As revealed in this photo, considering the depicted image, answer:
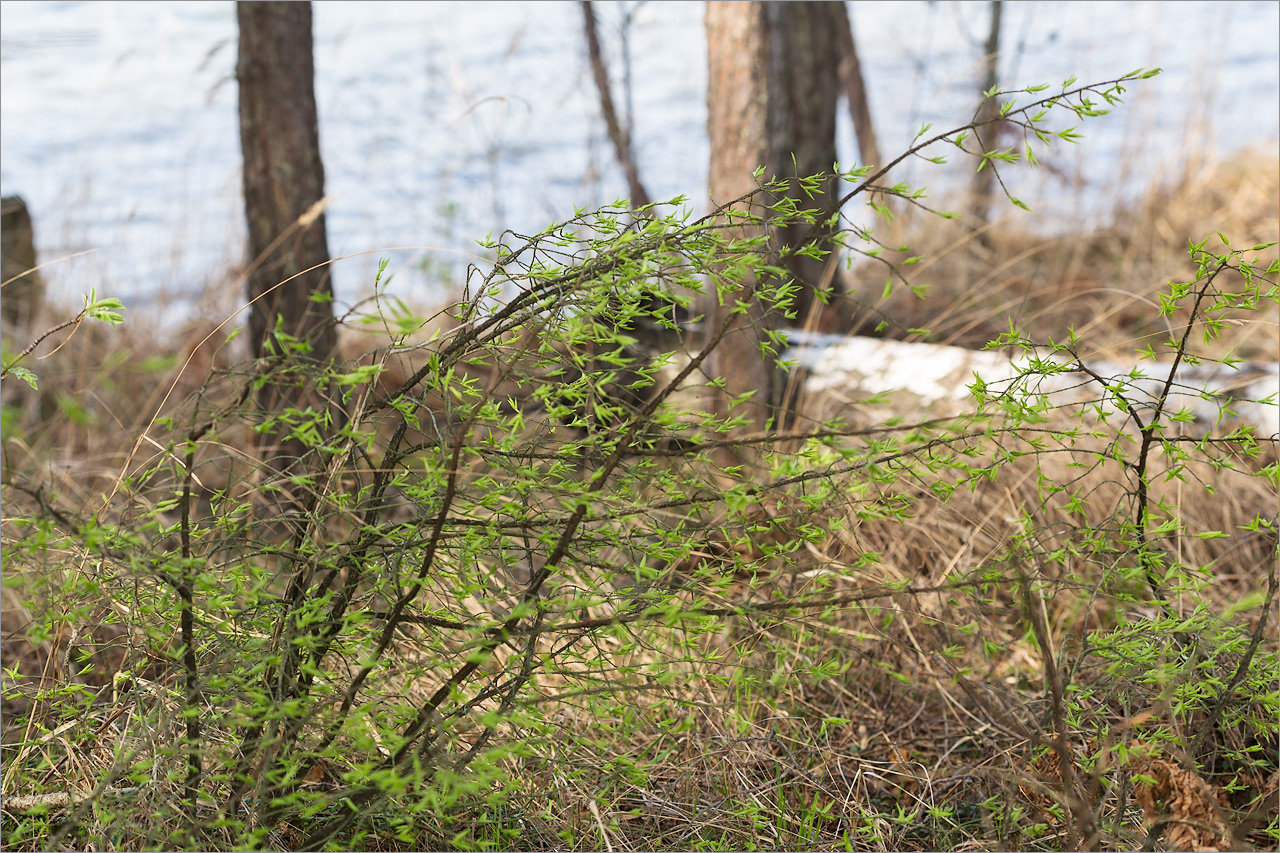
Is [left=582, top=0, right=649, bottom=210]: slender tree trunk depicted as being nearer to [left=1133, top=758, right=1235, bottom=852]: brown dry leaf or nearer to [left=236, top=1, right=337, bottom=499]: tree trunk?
[left=236, top=1, right=337, bottom=499]: tree trunk

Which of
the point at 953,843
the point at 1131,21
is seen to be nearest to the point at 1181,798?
the point at 953,843

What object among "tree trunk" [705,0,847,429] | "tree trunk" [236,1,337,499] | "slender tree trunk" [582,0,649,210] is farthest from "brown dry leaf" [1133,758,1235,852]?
"slender tree trunk" [582,0,649,210]

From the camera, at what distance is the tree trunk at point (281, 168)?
108 inches

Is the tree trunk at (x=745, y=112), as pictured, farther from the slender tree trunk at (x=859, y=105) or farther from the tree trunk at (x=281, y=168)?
the slender tree trunk at (x=859, y=105)

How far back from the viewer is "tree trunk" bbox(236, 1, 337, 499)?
274 cm

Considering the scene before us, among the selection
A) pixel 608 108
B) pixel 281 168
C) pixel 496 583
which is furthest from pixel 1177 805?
pixel 608 108

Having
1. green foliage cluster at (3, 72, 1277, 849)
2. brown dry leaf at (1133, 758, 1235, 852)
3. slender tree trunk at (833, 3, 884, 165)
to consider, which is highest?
slender tree trunk at (833, 3, 884, 165)

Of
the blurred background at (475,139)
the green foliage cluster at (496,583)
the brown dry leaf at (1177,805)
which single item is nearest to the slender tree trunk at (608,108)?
the blurred background at (475,139)

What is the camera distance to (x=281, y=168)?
2822 mm

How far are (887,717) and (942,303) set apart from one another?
309 centimetres

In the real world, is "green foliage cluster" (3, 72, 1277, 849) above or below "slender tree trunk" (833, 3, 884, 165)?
below

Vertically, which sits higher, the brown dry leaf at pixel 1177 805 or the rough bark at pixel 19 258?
the rough bark at pixel 19 258

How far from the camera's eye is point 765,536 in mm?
2170

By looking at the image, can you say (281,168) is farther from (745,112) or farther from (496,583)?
Result: (496,583)
